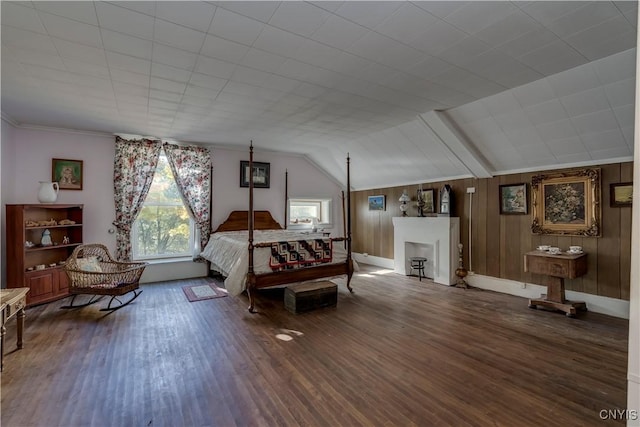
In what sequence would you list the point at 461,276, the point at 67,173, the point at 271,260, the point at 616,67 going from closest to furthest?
the point at 616,67 → the point at 271,260 → the point at 67,173 → the point at 461,276

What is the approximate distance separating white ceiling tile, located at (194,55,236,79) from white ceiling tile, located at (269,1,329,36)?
0.82 metres

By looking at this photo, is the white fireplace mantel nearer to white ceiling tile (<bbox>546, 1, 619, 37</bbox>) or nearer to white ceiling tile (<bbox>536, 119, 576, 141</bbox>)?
white ceiling tile (<bbox>536, 119, 576, 141</bbox>)

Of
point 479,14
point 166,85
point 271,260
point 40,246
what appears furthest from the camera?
point 40,246

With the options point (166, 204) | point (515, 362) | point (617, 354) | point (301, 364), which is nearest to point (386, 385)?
point (301, 364)

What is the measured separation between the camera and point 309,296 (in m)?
3.99

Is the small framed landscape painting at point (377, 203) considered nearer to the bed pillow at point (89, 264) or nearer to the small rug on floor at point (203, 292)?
the small rug on floor at point (203, 292)

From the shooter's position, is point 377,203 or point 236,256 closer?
point 236,256

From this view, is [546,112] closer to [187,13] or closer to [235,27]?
[235,27]

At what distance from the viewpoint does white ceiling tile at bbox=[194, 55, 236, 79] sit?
2762 millimetres

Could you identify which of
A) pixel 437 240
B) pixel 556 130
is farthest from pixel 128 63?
pixel 437 240

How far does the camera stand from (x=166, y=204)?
5.80 metres

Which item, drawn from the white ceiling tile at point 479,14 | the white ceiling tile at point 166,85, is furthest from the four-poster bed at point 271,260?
the white ceiling tile at point 479,14

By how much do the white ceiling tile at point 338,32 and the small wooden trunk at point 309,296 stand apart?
9.42 feet

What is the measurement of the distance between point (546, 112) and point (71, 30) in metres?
4.78
